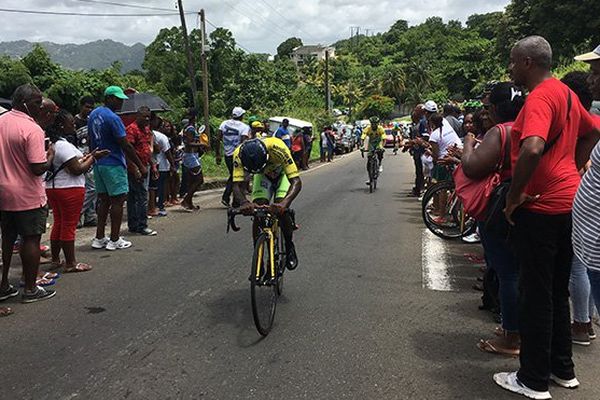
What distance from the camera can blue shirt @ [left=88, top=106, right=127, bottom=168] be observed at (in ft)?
21.7

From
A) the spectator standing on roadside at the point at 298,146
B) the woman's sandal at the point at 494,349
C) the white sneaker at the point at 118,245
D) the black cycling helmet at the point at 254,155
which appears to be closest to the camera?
the woman's sandal at the point at 494,349

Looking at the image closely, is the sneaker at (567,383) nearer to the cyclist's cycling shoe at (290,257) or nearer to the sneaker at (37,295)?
the cyclist's cycling shoe at (290,257)

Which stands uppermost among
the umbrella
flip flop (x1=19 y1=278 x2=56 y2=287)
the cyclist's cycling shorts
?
the umbrella

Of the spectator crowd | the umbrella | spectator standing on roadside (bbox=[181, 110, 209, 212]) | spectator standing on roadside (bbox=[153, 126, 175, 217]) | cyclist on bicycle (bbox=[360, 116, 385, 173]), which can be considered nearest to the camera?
the spectator crowd

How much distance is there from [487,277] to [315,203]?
6681 mm

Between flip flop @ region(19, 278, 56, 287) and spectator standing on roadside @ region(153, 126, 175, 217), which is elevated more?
spectator standing on roadside @ region(153, 126, 175, 217)

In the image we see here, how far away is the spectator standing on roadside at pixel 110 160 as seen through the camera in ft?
21.8

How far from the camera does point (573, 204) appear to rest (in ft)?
9.45

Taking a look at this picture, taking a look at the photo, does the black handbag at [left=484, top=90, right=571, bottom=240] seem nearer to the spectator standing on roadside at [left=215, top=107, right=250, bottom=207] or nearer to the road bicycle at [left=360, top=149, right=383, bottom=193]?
the spectator standing on roadside at [left=215, top=107, right=250, bottom=207]

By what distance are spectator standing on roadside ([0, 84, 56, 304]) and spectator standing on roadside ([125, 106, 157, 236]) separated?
291 centimetres

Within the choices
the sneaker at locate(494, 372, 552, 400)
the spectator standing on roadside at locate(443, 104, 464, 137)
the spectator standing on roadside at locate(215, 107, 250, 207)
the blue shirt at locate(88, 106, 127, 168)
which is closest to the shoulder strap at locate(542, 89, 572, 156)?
the sneaker at locate(494, 372, 552, 400)

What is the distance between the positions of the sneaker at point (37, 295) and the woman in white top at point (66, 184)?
0.88 metres

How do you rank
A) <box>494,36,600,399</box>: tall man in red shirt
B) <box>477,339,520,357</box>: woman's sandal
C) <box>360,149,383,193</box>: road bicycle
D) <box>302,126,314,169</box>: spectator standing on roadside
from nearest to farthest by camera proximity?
1. <box>494,36,600,399</box>: tall man in red shirt
2. <box>477,339,520,357</box>: woman's sandal
3. <box>360,149,383,193</box>: road bicycle
4. <box>302,126,314,169</box>: spectator standing on roadside

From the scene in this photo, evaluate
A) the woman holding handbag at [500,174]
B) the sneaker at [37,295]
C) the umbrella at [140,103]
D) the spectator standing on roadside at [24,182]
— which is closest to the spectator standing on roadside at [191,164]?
the umbrella at [140,103]
